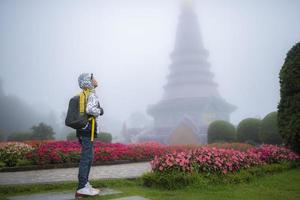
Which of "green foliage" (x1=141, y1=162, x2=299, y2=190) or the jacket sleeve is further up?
the jacket sleeve

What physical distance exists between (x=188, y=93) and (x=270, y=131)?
1871 inches

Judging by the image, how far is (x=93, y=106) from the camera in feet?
21.2

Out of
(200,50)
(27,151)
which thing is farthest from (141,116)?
(27,151)

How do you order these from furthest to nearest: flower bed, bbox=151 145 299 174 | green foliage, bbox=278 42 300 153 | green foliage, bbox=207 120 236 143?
green foliage, bbox=207 120 236 143 → green foliage, bbox=278 42 300 153 → flower bed, bbox=151 145 299 174

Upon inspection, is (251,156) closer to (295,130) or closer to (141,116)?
(295,130)

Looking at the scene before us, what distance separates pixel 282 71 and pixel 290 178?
4.00 m

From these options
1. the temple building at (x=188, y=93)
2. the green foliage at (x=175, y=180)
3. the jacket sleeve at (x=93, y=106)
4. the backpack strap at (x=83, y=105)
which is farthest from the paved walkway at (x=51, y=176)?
the temple building at (x=188, y=93)

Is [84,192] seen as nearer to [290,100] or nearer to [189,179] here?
[189,179]

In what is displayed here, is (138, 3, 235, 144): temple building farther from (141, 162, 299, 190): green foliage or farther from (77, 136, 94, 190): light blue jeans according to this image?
(77, 136, 94, 190): light blue jeans

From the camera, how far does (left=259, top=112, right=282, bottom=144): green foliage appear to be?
22.5 m

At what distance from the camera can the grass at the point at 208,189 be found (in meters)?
6.19

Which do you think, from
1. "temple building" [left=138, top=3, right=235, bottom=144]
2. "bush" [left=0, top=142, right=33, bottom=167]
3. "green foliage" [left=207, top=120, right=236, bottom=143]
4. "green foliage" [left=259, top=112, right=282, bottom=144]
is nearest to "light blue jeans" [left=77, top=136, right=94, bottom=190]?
"bush" [left=0, top=142, right=33, bottom=167]

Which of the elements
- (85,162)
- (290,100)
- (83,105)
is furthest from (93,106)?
(290,100)

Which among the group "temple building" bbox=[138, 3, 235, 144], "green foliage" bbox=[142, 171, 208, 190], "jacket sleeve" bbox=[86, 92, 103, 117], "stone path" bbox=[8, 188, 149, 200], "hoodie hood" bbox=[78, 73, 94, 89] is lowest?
"stone path" bbox=[8, 188, 149, 200]
